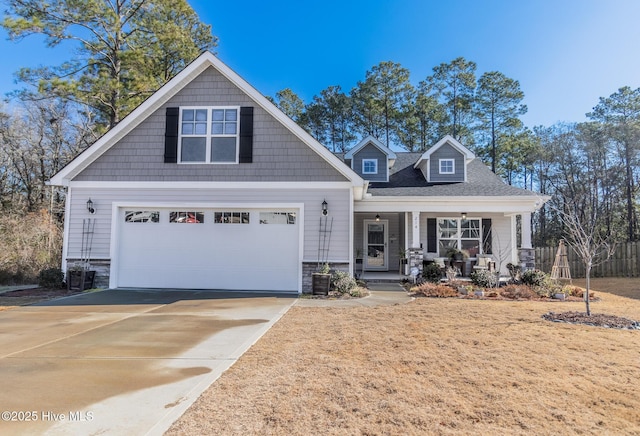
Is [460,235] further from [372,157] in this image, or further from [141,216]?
[141,216]

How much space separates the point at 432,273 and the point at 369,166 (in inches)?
215

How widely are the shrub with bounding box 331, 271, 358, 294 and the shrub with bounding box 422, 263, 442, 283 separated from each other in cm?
346

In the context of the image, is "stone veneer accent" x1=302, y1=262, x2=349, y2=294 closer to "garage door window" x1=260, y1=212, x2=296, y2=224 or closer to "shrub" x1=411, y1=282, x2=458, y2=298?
"garage door window" x1=260, y1=212, x2=296, y2=224

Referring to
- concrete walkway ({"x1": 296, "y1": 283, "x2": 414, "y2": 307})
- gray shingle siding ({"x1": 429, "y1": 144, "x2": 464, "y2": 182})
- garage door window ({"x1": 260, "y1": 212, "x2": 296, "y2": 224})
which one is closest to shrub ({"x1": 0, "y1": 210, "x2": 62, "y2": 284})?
garage door window ({"x1": 260, "y1": 212, "x2": 296, "y2": 224})

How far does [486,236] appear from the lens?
46.7ft

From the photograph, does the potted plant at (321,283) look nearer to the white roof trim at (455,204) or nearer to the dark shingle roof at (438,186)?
the white roof trim at (455,204)

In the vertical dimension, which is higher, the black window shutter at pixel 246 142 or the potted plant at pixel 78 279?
the black window shutter at pixel 246 142

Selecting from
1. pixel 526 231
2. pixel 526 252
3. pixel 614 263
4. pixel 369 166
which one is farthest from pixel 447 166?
pixel 614 263

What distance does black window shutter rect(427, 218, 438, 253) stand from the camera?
14389 millimetres

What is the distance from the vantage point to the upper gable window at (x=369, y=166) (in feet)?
50.3

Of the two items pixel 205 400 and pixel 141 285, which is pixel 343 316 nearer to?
pixel 205 400

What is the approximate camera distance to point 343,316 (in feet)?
23.4

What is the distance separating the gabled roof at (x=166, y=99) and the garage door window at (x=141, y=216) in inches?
73.1

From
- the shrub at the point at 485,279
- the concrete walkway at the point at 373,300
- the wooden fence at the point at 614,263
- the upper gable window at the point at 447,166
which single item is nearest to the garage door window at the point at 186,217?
the concrete walkway at the point at 373,300
